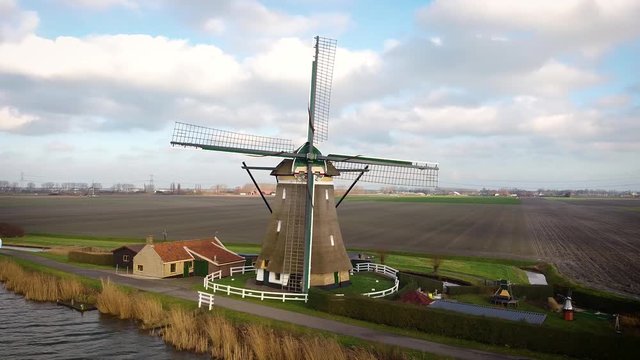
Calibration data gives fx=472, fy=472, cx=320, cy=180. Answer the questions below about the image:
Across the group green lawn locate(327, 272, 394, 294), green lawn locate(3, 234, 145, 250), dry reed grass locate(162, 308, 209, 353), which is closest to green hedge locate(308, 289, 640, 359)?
green lawn locate(327, 272, 394, 294)

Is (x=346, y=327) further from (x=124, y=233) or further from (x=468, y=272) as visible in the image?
(x=124, y=233)

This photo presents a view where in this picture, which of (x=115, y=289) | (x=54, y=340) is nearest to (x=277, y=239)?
(x=115, y=289)

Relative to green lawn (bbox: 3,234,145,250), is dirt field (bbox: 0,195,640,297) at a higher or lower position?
higher

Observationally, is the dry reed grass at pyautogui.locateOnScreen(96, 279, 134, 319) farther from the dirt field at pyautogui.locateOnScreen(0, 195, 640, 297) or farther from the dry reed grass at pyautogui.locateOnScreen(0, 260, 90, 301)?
the dirt field at pyautogui.locateOnScreen(0, 195, 640, 297)

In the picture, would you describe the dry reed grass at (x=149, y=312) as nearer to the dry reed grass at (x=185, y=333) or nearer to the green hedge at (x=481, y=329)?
the dry reed grass at (x=185, y=333)

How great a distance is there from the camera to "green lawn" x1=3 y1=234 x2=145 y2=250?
55.9m

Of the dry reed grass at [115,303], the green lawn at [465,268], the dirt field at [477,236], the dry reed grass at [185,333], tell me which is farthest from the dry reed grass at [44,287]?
the dirt field at [477,236]

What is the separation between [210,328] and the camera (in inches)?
915

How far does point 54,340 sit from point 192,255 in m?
14.2

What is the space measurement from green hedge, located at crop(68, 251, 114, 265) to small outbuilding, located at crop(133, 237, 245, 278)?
5.54m

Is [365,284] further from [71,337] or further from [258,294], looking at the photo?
[71,337]

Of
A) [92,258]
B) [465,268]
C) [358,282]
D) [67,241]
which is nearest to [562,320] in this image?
[358,282]

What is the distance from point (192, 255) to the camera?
3762 centimetres

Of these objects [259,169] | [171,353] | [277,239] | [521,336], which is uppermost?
[259,169]
